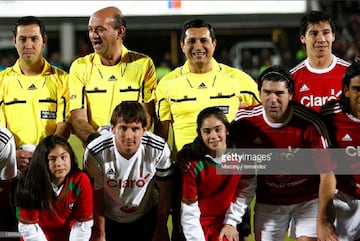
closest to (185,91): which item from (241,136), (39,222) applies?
(241,136)

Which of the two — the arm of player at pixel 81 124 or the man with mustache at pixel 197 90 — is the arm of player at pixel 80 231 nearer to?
A: the arm of player at pixel 81 124

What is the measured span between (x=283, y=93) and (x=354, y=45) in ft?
28.2

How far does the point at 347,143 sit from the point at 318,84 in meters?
0.65

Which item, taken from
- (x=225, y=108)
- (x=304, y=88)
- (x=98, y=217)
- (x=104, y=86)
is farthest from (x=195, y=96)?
(x=98, y=217)

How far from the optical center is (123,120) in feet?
12.1

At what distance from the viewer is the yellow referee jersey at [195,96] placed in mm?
4242

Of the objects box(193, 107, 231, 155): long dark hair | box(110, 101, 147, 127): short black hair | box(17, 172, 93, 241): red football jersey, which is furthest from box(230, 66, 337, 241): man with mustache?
box(17, 172, 93, 241): red football jersey

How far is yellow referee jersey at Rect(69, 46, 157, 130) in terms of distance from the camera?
4305 millimetres

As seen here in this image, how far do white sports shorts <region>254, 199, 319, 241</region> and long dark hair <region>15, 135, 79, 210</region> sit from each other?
3.91 feet

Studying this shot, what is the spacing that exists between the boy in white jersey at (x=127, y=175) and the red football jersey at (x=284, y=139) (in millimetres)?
473

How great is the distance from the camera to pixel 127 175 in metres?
3.87

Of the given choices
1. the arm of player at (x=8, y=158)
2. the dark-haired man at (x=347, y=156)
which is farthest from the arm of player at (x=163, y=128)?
the dark-haired man at (x=347, y=156)

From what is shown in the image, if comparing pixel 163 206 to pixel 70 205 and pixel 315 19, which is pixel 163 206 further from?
pixel 315 19

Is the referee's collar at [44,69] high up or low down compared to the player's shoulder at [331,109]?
up
